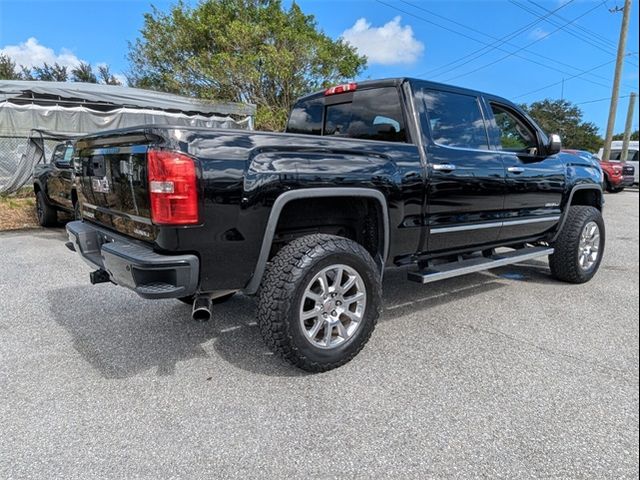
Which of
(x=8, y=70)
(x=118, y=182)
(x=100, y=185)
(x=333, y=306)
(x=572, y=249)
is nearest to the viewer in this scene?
(x=118, y=182)

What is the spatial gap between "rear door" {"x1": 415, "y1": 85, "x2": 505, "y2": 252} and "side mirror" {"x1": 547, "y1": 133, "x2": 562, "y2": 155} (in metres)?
0.70

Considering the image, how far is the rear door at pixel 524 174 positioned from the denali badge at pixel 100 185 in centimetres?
332

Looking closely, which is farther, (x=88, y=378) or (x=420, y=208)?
(x=420, y=208)

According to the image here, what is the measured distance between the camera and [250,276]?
8.89 ft

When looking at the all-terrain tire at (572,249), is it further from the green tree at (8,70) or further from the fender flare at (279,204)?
the green tree at (8,70)

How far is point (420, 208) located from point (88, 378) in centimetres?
258

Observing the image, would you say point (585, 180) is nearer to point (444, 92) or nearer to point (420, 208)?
point (444, 92)

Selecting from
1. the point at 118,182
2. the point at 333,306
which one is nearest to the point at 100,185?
the point at 118,182

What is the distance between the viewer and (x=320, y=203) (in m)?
3.09

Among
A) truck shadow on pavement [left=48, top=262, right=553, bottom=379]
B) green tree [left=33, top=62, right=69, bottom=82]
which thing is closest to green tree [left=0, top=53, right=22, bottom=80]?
green tree [left=33, top=62, right=69, bottom=82]

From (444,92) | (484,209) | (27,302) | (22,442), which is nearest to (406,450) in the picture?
(22,442)

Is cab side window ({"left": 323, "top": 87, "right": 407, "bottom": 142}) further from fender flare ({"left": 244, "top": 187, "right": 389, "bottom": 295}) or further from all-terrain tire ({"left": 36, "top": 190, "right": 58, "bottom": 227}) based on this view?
all-terrain tire ({"left": 36, "top": 190, "right": 58, "bottom": 227})

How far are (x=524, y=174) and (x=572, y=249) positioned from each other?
1.25m

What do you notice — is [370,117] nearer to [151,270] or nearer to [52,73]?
[151,270]
